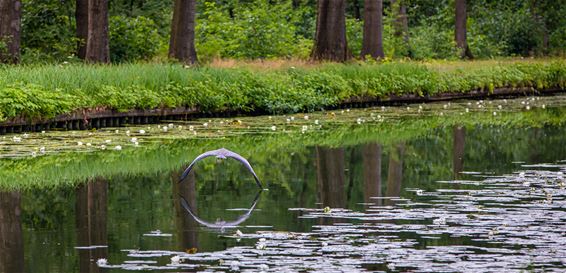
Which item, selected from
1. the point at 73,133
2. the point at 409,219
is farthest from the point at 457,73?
the point at 409,219

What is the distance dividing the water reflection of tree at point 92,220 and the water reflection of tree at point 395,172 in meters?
3.42

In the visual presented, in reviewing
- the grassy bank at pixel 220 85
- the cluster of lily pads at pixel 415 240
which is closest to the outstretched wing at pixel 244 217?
the cluster of lily pads at pixel 415 240

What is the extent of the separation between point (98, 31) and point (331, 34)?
1024 centimetres

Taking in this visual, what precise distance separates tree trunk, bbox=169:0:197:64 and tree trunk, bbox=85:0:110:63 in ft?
6.68

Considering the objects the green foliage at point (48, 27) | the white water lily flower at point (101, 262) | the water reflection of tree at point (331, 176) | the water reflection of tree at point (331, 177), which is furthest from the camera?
the green foliage at point (48, 27)

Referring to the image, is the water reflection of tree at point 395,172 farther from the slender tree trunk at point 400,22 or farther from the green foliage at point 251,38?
the slender tree trunk at point 400,22

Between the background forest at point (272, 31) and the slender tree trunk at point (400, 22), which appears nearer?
Answer: the background forest at point (272, 31)

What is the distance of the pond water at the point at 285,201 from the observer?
10836 mm

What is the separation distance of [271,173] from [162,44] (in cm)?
2390

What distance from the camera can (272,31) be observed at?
44.1 m

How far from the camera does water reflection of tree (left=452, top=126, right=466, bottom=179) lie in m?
19.1

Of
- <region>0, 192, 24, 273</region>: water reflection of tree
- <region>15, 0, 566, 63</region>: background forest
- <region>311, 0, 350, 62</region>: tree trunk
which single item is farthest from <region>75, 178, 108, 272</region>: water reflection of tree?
<region>311, 0, 350, 62</region>: tree trunk

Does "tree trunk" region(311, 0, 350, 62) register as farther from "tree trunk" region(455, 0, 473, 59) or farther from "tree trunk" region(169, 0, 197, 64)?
"tree trunk" region(455, 0, 473, 59)

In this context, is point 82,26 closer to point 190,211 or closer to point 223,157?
point 223,157
